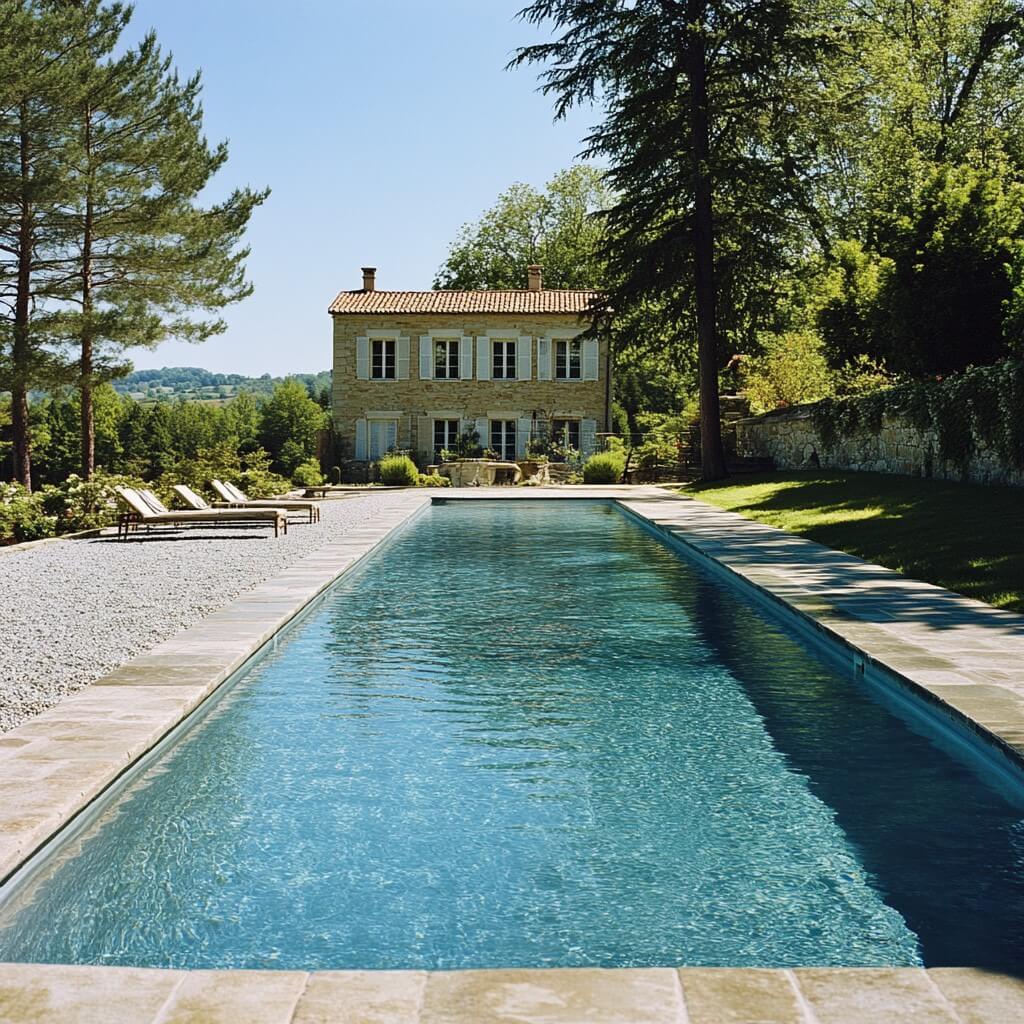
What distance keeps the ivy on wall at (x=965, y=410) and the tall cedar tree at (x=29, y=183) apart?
15914mm

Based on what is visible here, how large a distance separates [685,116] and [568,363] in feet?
37.5

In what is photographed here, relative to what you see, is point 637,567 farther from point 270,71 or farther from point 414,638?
point 270,71

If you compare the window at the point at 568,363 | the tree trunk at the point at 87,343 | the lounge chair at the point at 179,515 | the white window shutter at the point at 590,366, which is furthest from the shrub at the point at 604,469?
the lounge chair at the point at 179,515

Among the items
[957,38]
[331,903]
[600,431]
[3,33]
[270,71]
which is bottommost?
[331,903]

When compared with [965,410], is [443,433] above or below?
above

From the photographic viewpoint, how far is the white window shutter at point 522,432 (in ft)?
106

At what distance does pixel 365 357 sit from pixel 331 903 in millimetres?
30150

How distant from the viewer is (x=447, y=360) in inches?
1291

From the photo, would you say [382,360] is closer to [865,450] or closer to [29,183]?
[29,183]

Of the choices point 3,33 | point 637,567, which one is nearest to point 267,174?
point 3,33

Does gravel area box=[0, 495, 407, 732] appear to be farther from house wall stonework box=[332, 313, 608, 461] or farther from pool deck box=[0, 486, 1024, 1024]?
house wall stonework box=[332, 313, 608, 461]

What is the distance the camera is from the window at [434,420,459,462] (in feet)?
107

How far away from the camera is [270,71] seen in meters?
17.1

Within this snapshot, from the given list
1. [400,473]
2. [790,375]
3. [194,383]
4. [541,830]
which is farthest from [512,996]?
[194,383]
